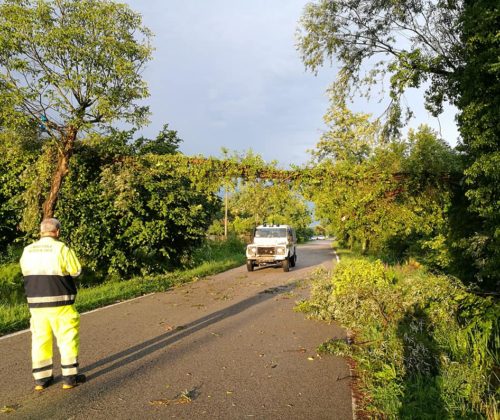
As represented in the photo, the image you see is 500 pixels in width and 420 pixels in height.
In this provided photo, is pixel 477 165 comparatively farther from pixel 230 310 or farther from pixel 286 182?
pixel 230 310

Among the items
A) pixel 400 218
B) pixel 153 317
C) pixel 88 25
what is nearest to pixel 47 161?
pixel 88 25

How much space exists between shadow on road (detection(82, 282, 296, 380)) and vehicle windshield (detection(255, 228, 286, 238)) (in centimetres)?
955

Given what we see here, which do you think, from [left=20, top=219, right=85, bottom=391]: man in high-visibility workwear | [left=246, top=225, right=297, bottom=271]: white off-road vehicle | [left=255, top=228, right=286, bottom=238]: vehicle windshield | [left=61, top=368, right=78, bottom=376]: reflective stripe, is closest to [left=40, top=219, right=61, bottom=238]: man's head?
[left=20, top=219, right=85, bottom=391]: man in high-visibility workwear

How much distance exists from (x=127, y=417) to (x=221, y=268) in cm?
1590

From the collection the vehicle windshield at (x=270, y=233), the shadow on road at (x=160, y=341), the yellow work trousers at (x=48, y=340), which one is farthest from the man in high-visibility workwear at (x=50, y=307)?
the vehicle windshield at (x=270, y=233)

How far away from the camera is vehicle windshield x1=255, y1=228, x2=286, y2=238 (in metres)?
20.6

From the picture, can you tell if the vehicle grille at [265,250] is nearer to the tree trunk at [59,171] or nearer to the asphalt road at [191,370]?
the tree trunk at [59,171]

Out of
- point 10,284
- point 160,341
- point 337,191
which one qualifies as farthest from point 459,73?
point 10,284

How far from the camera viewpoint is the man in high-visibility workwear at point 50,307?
475 centimetres

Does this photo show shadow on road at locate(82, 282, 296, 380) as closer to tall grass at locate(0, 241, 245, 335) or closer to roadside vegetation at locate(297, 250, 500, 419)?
roadside vegetation at locate(297, 250, 500, 419)

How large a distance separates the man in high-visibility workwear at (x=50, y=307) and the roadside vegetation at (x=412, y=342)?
3.27 meters

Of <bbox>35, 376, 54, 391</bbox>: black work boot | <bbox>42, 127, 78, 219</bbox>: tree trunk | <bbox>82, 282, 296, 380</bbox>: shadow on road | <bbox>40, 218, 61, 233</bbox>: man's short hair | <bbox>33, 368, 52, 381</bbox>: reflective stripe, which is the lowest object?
<bbox>82, 282, 296, 380</bbox>: shadow on road

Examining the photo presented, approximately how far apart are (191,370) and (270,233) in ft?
50.9

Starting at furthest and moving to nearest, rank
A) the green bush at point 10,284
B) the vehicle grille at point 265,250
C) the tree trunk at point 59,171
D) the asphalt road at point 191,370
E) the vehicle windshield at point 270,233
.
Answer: the vehicle windshield at point 270,233, the vehicle grille at point 265,250, the tree trunk at point 59,171, the green bush at point 10,284, the asphalt road at point 191,370
